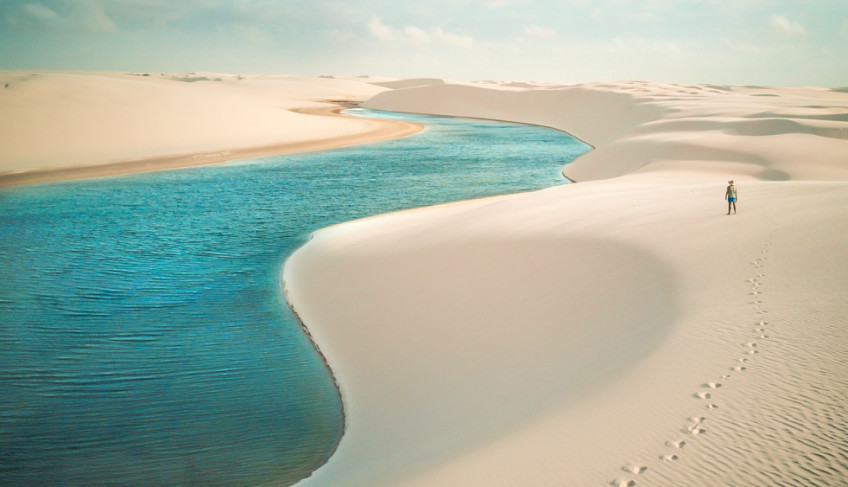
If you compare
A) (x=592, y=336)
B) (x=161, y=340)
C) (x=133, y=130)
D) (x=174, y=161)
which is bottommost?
(x=161, y=340)

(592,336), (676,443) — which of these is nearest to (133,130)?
(592,336)

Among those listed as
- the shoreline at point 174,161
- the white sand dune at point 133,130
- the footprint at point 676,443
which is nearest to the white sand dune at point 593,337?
the footprint at point 676,443

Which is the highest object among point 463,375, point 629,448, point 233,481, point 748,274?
point 748,274

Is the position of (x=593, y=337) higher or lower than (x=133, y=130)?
lower

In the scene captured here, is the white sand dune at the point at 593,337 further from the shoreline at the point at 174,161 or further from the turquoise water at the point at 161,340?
the shoreline at the point at 174,161

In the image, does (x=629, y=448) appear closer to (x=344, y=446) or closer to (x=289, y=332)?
(x=344, y=446)

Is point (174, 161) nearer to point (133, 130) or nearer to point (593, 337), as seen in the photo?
point (133, 130)

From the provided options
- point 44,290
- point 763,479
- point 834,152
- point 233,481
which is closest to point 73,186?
point 44,290
